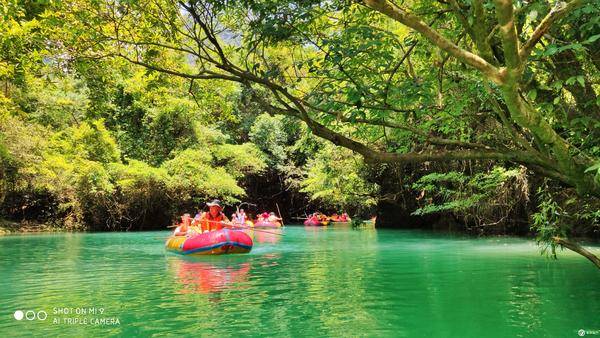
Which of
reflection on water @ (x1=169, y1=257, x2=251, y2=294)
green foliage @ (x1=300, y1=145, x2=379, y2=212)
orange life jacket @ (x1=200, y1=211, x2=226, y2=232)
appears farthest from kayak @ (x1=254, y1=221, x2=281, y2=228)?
reflection on water @ (x1=169, y1=257, x2=251, y2=294)

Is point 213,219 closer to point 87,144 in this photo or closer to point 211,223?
point 211,223

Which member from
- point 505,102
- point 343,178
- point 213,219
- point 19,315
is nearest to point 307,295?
point 19,315

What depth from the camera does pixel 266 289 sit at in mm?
7457

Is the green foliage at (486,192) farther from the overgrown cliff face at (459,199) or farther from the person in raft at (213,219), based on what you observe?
the person in raft at (213,219)

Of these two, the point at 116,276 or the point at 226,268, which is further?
the point at 226,268

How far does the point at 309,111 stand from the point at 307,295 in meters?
2.41

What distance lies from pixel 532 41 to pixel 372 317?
369 centimetres

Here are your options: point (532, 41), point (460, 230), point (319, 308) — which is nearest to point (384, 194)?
point (460, 230)

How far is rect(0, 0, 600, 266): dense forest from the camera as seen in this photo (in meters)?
4.02

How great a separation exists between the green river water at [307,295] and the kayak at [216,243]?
0.40m

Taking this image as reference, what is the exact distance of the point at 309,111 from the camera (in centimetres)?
670

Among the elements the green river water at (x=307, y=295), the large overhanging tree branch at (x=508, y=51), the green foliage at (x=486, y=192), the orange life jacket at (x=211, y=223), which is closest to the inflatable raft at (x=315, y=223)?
the green foliage at (x=486, y=192)

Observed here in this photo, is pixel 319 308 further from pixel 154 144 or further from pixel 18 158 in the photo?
pixel 154 144

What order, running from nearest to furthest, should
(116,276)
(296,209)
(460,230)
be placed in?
(116,276)
(460,230)
(296,209)
